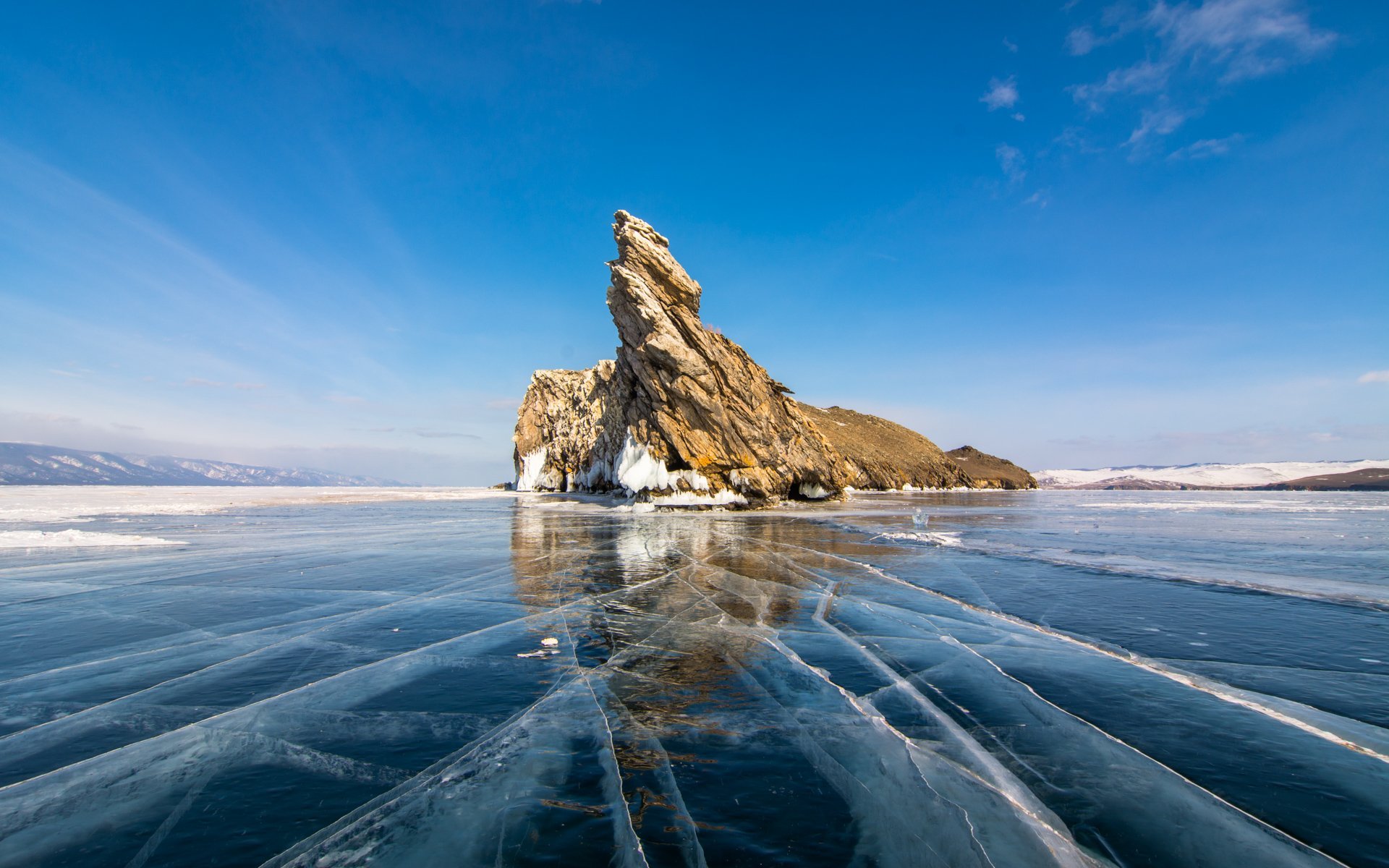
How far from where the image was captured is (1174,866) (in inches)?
132

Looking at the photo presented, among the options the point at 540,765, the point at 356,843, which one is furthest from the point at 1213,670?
the point at 356,843

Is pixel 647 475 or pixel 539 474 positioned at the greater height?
pixel 539 474

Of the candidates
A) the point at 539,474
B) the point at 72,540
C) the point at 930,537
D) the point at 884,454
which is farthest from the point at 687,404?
the point at 884,454

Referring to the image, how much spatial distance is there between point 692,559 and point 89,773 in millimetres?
13778

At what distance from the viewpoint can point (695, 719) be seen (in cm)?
560

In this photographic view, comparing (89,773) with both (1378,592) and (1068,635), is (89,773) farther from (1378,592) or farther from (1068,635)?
(1378,592)

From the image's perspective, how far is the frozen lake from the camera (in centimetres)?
367

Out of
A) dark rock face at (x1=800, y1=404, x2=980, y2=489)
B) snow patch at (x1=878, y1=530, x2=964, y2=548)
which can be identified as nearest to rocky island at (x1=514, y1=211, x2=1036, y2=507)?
snow patch at (x1=878, y1=530, x2=964, y2=548)

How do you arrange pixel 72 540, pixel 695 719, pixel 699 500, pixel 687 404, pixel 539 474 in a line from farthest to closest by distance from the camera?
pixel 539 474
pixel 687 404
pixel 699 500
pixel 72 540
pixel 695 719

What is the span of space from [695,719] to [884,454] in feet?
338

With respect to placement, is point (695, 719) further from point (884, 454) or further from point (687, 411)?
point (884, 454)

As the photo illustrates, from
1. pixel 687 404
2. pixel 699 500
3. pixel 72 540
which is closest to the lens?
pixel 72 540

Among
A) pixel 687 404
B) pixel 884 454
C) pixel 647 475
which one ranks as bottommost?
pixel 647 475

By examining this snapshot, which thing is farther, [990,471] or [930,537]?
[990,471]
